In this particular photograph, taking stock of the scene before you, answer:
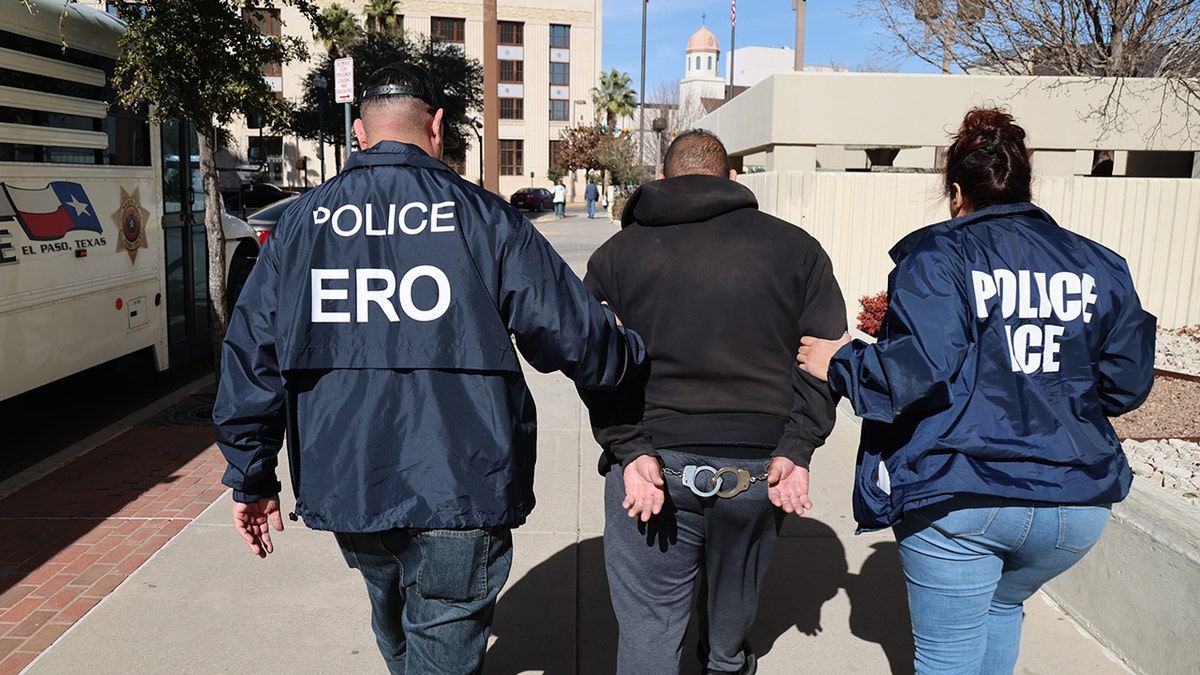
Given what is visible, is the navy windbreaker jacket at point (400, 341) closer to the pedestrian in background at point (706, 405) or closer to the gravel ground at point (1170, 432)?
the pedestrian in background at point (706, 405)

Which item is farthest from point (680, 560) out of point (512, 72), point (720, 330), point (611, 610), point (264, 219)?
point (512, 72)

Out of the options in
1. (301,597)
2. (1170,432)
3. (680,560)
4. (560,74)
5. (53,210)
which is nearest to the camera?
(680,560)

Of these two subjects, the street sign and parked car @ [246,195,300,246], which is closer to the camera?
the street sign

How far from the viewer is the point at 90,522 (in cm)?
509

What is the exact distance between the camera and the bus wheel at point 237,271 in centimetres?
931

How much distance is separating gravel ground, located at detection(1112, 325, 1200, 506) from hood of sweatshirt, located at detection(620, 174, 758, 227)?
2.53 meters

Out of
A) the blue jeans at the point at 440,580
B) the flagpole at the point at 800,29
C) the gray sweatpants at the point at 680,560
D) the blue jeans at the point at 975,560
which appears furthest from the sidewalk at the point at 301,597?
the flagpole at the point at 800,29

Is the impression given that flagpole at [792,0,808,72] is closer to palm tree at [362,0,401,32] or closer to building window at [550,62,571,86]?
palm tree at [362,0,401,32]

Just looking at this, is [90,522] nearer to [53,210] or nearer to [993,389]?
[53,210]

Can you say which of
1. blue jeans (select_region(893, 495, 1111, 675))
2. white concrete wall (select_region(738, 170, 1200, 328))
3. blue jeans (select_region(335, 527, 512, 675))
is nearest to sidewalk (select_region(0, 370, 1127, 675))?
blue jeans (select_region(893, 495, 1111, 675))

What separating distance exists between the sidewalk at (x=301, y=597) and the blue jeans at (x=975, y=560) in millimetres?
1174

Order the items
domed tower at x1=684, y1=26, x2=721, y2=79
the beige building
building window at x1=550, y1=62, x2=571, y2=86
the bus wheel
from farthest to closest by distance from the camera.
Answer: domed tower at x1=684, y1=26, x2=721, y2=79
building window at x1=550, y1=62, x2=571, y2=86
the beige building
the bus wheel

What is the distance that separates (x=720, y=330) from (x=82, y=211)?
211 inches

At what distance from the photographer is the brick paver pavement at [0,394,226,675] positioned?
4012 mm
